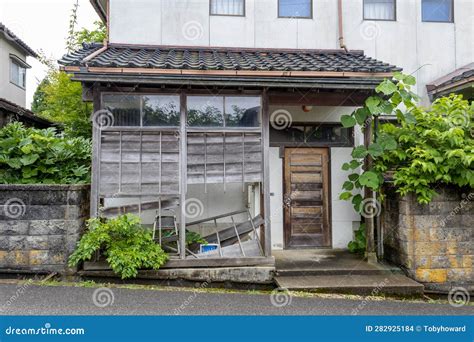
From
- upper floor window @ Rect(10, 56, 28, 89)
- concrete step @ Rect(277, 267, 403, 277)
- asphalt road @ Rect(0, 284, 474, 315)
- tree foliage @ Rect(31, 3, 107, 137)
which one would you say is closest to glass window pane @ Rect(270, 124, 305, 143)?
concrete step @ Rect(277, 267, 403, 277)

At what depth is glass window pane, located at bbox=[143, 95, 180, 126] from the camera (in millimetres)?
5301

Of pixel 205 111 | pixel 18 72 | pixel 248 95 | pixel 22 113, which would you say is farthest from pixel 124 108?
pixel 18 72

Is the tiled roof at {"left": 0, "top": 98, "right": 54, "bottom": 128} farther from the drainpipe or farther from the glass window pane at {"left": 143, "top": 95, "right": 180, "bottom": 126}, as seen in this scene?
the drainpipe

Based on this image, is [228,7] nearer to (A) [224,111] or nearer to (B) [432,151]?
(A) [224,111]

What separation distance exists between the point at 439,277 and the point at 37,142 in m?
6.71

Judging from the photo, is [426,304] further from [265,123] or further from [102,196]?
[102,196]

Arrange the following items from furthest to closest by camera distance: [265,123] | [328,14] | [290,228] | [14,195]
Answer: [328,14] → [290,228] → [265,123] → [14,195]

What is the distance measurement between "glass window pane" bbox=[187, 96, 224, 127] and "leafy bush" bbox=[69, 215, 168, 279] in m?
1.77

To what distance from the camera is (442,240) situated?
5.26m

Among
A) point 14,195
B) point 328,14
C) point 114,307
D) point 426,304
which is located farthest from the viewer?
point 328,14

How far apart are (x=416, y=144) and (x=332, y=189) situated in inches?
79.2

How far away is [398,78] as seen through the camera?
524 centimetres

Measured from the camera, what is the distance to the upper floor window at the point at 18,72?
43.0 ft

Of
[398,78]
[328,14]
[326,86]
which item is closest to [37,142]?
[326,86]
